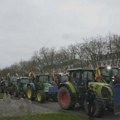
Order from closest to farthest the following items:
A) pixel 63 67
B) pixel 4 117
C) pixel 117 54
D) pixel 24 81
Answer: pixel 4 117
pixel 24 81
pixel 117 54
pixel 63 67

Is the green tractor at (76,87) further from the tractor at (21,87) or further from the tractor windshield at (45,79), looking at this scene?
the tractor at (21,87)

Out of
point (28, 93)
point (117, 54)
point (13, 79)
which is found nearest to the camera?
point (28, 93)

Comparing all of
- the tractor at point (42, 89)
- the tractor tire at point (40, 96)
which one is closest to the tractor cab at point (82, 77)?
the tractor tire at point (40, 96)

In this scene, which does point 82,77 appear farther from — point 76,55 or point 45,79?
point 76,55

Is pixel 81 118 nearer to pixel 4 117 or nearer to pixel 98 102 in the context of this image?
pixel 98 102

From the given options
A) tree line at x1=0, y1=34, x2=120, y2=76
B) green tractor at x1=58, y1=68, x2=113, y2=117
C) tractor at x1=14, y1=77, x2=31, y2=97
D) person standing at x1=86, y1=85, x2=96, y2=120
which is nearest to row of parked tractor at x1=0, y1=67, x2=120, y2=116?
green tractor at x1=58, y1=68, x2=113, y2=117

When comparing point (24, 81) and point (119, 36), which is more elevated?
point (119, 36)

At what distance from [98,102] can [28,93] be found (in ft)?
36.1

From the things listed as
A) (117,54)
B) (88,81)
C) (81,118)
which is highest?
(117,54)

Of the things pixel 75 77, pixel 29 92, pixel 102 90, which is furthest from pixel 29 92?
pixel 102 90

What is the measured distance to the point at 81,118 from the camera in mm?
14641

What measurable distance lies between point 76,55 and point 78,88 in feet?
178

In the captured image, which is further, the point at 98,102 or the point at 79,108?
the point at 79,108

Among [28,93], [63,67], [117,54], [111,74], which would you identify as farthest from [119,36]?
[111,74]
